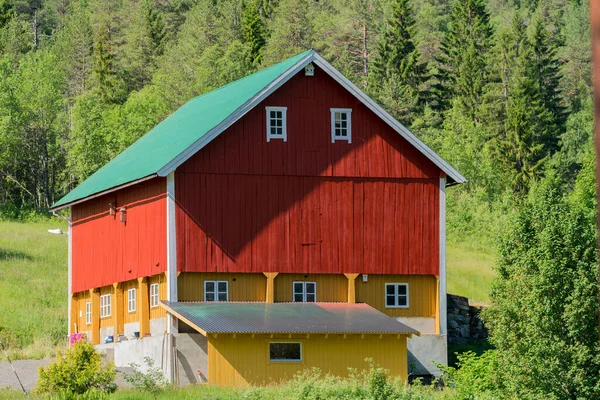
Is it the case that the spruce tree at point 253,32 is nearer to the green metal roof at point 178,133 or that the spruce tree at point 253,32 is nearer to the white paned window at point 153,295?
the green metal roof at point 178,133

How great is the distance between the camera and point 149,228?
3775 centimetres

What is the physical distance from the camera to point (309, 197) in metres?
37.8

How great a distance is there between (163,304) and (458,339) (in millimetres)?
11764

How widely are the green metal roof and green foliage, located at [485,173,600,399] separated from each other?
8911 millimetres

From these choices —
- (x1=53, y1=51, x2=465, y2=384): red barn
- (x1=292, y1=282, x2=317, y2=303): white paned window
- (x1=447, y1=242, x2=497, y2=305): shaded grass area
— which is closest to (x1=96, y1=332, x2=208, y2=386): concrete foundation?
(x1=53, y1=51, x2=465, y2=384): red barn

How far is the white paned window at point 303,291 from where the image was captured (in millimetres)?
37781

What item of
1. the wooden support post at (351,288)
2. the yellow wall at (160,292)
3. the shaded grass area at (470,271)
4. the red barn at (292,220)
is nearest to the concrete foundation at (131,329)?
the red barn at (292,220)

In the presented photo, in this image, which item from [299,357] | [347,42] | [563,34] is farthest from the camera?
[563,34]

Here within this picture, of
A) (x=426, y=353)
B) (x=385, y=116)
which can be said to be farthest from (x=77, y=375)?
(x=385, y=116)

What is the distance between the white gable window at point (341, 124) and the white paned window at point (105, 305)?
1047 cm

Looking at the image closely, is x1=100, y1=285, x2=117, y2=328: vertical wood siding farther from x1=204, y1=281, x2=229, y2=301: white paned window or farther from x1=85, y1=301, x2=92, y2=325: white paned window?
x1=204, y1=281, x2=229, y2=301: white paned window

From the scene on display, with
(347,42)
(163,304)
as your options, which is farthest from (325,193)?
(347,42)

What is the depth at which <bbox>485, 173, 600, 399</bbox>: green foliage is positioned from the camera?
1217 inches

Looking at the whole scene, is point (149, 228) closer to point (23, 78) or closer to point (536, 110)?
point (23, 78)
